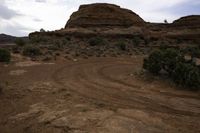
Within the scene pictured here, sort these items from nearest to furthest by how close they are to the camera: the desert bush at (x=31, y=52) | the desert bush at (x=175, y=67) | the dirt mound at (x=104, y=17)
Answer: the desert bush at (x=175, y=67) → the desert bush at (x=31, y=52) → the dirt mound at (x=104, y=17)

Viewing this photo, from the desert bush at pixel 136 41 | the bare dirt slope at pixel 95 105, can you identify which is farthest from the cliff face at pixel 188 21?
the bare dirt slope at pixel 95 105

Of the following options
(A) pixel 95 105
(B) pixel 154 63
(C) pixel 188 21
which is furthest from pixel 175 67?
(C) pixel 188 21

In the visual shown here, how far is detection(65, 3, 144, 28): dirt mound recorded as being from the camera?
5562 centimetres

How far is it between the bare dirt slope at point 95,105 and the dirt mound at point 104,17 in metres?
38.1

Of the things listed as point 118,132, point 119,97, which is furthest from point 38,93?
point 118,132

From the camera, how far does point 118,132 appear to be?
885cm

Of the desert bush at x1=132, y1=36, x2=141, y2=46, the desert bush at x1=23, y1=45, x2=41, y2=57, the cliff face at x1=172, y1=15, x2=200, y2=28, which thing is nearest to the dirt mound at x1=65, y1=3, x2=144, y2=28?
the cliff face at x1=172, y1=15, x2=200, y2=28

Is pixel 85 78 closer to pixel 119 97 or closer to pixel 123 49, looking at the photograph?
pixel 119 97

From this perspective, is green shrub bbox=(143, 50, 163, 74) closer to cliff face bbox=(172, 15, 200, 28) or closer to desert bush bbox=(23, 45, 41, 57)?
desert bush bbox=(23, 45, 41, 57)

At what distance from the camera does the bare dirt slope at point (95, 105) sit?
950 centimetres

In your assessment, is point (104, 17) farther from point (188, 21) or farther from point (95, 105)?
point (95, 105)

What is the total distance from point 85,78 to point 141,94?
447 centimetres

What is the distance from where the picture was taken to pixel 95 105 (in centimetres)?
1148

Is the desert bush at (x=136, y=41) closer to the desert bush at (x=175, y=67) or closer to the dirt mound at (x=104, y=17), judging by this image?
the dirt mound at (x=104, y=17)
